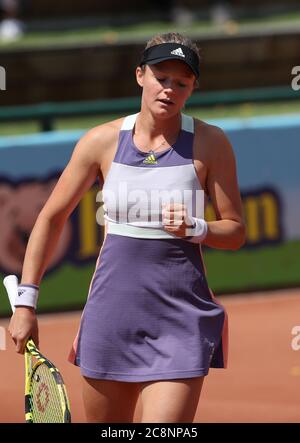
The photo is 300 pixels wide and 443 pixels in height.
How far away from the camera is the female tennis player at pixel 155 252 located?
14.7ft

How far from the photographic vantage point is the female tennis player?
4473 mm

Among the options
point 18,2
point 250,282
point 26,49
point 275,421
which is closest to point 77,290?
point 250,282

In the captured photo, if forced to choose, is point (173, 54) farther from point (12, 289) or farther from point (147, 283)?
point (12, 289)

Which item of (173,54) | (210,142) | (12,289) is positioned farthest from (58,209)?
(173,54)

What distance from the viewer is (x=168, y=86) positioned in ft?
14.7

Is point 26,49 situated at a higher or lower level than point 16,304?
higher

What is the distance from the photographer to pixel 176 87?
177 inches

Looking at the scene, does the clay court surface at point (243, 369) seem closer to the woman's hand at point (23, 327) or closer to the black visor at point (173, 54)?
the woman's hand at point (23, 327)

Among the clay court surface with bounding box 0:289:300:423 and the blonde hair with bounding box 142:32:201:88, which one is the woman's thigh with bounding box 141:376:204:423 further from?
the clay court surface with bounding box 0:289:300:423

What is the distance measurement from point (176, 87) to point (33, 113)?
17.7 feet

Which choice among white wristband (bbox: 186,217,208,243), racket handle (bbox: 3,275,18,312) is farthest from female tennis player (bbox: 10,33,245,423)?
racket handle (bbox: 3,275,18,312)

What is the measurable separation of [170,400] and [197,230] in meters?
0.68

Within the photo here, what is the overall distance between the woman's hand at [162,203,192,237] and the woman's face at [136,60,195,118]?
413 millimetres

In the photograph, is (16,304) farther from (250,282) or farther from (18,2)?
(18,2)
